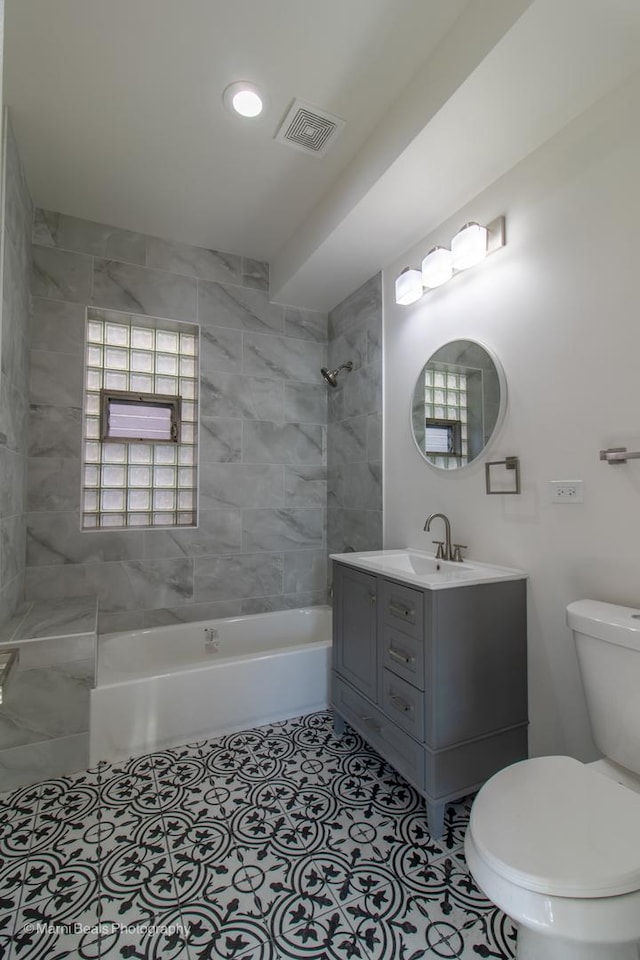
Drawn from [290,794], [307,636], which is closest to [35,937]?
[290,794]

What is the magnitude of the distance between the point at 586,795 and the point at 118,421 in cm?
278

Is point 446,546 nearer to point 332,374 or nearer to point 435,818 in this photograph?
point 435,818

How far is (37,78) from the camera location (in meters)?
1.68

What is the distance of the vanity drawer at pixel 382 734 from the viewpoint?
60.7 inches

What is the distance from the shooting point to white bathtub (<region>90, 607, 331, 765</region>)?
1933 mm

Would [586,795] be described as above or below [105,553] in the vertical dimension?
below

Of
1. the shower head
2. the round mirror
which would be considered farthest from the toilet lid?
the shower head

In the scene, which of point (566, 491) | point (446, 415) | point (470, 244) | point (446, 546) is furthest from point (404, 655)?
point (470, 244)

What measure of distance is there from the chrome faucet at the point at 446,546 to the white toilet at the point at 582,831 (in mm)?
702

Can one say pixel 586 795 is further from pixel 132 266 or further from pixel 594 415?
Result: pixel 132 266

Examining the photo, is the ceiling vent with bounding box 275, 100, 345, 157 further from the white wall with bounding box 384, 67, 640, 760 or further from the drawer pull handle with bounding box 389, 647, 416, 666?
the drawer pull handle with bounding box 389, 647, 416, 666

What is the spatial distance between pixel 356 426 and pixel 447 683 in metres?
1.73

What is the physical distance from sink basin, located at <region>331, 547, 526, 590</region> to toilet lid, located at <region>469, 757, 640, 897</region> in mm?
575

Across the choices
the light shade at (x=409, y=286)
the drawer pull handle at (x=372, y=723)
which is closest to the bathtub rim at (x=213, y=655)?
the drawer pull handle at (x=372, y=723)
